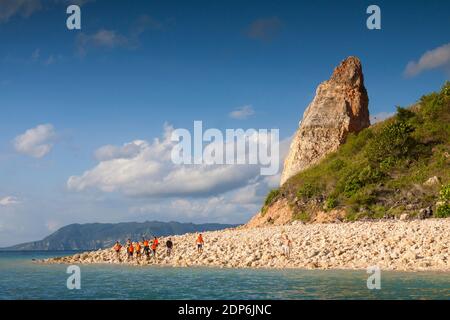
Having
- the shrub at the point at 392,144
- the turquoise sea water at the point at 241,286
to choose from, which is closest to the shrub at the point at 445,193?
the shrub at the point at 392,144

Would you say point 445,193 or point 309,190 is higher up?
point 309,190

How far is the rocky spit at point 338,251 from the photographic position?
25.5 meters

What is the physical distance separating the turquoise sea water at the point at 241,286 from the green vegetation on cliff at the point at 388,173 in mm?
21329

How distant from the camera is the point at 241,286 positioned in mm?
20594

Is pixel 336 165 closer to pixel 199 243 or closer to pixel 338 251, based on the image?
pixel 199 243

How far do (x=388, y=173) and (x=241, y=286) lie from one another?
34.1 metres

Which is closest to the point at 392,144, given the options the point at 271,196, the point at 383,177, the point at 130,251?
the point at 383,177

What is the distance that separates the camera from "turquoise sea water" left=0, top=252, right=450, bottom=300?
18.0 m

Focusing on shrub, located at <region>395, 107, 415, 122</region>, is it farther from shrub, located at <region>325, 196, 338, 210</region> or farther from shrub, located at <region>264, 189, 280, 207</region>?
shrub, located at <region>264, 189, 280, 207</region>

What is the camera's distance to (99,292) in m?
20.5

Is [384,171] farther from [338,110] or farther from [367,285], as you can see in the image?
[367,285]

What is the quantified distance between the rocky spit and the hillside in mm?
11006

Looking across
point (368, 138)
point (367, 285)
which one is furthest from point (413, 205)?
point (367, 285)
